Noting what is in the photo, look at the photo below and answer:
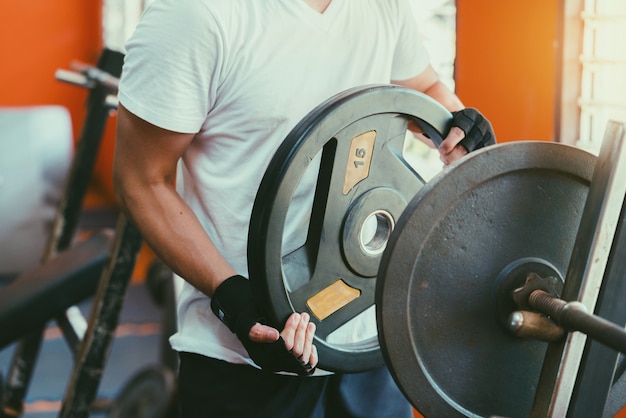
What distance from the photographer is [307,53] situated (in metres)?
1.15

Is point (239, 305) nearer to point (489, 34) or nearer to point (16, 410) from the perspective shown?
point (489, 34)

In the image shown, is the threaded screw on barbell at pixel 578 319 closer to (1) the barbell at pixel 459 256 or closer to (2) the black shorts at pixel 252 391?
(1) the barbell at pixel 459 256

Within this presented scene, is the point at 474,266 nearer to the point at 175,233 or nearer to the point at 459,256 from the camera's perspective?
the point at 459,256

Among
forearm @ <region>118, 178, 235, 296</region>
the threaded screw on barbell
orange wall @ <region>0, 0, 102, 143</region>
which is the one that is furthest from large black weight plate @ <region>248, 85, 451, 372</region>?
orange wall @ <region>0, 0, 102, 143</region>

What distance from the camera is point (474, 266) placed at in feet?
3.06

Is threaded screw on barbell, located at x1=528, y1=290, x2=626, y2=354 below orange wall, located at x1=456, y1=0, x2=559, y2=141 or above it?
below

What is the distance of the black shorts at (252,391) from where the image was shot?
1204 mm

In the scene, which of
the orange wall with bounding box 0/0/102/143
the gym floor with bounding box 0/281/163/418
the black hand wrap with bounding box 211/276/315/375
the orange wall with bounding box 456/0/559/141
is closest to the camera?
the black hand wrap with bounding box 211/276/315/375

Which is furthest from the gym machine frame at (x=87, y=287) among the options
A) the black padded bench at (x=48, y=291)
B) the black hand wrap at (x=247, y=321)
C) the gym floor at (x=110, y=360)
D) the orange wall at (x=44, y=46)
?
the orange wall at (x=44, y=46)

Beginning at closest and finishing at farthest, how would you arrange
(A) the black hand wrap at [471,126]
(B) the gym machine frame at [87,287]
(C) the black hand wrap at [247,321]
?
(C) the black hand wrap at [247,321], (A) the black hand wrap at [471,126], (B) the gym machine frame at [87,287]

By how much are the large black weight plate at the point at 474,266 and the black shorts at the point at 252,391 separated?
31 centimetres

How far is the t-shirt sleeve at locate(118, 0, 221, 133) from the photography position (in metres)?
1.07

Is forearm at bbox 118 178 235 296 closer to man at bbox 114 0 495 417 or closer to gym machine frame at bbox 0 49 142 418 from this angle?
man at bbox 114 0 495 417

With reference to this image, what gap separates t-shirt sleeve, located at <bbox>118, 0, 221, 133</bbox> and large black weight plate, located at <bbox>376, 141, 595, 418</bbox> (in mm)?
365
